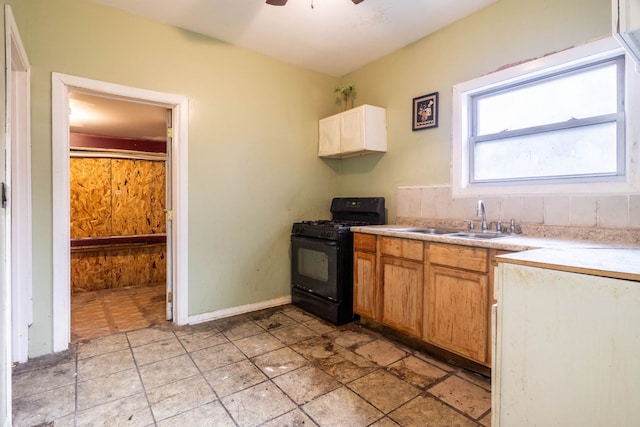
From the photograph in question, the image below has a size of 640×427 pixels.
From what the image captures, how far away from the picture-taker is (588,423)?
3.66ft

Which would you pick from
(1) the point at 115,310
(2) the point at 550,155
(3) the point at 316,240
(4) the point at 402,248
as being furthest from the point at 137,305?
(2) the point at 550,155

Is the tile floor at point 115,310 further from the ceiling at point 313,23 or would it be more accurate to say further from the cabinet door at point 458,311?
the cabinet door at point 458,311

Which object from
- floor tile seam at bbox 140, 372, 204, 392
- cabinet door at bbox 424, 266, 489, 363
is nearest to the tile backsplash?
cabinet door at bbox 424, 266, 489, 363

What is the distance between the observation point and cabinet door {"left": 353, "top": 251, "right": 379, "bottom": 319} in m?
2.75

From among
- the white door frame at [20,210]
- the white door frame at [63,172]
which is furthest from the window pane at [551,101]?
the white door frame at [20,210]

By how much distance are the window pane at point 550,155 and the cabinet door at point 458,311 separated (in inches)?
39.5

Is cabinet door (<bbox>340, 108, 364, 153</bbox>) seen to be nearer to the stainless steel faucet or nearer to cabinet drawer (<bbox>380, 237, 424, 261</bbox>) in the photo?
cabinet drawer (<bbox>380, 237, 424, 261</bbox>)

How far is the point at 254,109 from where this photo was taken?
3316 mm

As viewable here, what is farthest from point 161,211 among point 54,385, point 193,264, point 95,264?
point 54,385

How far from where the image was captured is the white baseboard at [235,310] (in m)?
3.01

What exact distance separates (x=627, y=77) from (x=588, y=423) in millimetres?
1922

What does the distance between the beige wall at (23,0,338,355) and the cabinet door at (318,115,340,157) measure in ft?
0.30

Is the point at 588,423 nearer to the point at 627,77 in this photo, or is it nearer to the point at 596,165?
the point at 596,165

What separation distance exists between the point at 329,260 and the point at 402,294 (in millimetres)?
764
